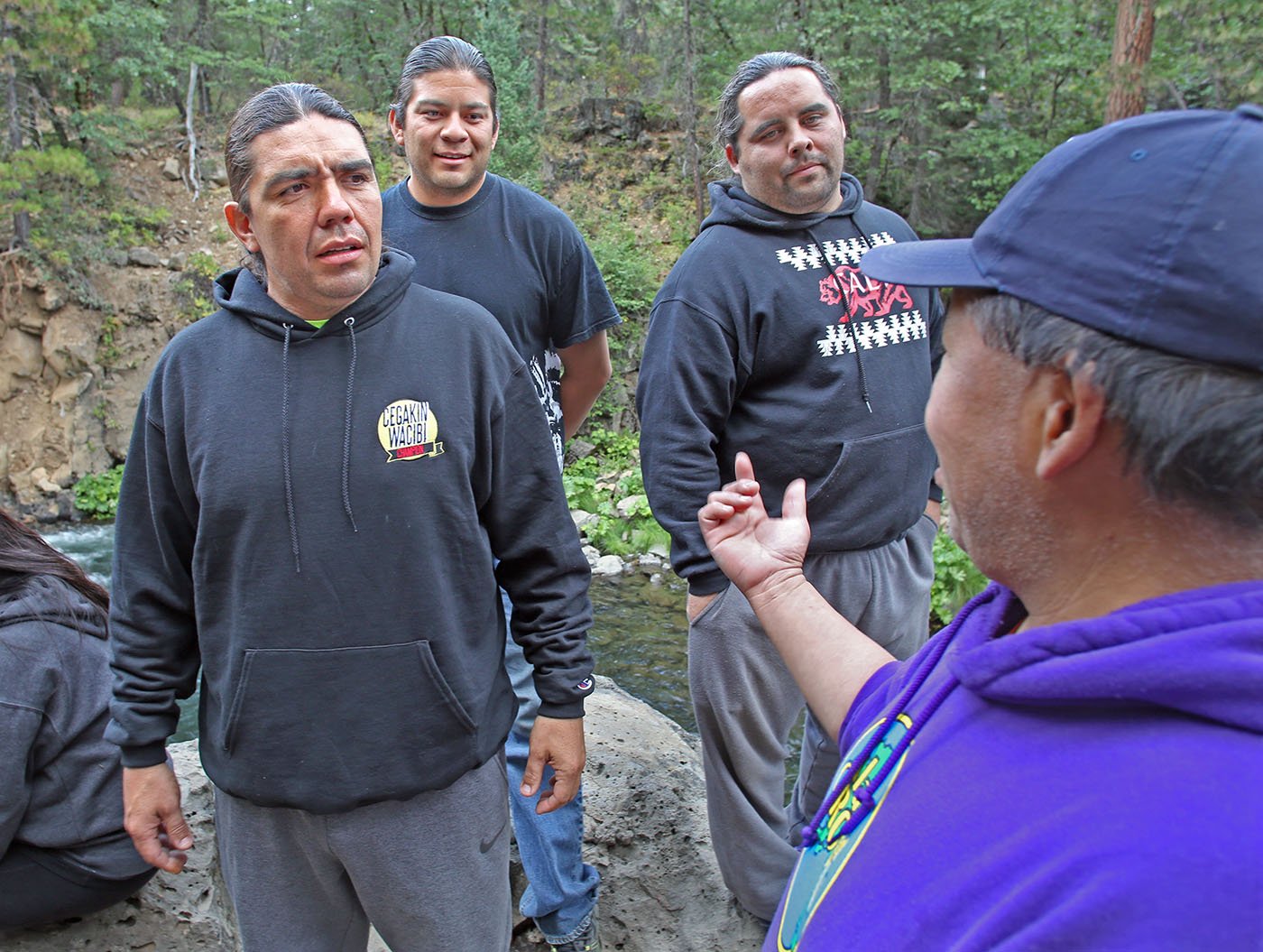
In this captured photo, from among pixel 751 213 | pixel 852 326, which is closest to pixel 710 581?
pixel 852 326

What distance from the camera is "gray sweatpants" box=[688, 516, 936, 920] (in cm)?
268

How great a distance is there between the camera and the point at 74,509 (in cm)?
1303

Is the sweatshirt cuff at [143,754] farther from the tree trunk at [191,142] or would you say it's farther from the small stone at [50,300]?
the tree trunk at [191,142]

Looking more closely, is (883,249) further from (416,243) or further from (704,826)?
(704,826)

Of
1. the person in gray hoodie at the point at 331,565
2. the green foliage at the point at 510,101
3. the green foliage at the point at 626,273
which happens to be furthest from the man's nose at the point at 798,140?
the green foliage at the point at 510,101

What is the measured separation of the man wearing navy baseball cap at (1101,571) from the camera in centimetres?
80

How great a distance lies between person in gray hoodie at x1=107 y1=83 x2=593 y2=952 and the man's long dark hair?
0.60 m

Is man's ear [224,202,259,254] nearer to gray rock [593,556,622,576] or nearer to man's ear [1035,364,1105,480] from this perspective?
man's ear [1035,364,1105,480]

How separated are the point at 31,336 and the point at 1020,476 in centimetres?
1616


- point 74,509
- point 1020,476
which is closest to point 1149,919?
point 1020,476

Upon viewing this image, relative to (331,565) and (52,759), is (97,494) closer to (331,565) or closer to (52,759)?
(52,759)

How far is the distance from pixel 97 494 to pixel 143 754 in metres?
12.9

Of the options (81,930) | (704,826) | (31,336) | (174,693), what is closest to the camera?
(174,693)

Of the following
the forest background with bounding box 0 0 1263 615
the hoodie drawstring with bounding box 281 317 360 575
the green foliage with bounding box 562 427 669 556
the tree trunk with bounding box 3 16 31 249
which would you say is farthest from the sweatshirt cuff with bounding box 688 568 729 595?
the tree trunk with bounding box 3 16 31 249
